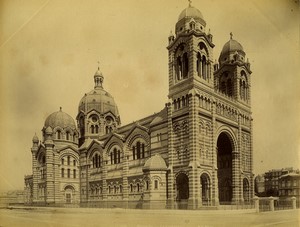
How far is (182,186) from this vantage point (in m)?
26.9

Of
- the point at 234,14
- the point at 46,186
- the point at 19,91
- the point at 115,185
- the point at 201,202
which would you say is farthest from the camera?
the point at 46,186

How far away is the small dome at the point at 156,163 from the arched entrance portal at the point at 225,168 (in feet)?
20.6

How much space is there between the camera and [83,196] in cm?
3828

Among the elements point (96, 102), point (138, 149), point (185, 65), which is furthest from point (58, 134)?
point (185, 65)

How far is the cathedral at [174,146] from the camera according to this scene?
25828 millimetres

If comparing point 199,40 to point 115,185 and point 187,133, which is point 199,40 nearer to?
point 187,133

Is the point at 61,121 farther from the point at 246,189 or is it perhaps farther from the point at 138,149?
the point at 246,189

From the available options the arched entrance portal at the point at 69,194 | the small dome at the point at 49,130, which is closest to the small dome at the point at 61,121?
the small dome at the point at 49,130

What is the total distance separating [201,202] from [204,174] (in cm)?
228

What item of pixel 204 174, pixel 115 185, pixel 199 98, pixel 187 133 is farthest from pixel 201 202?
pixel 115 185

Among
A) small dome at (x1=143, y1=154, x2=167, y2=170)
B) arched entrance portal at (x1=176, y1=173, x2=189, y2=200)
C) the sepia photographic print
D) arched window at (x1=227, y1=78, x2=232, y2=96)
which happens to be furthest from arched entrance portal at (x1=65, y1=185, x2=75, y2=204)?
arched window at (x1=227, y1=78, x2=232, y2=96)

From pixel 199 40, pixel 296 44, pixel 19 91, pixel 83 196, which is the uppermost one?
pixel 199 40

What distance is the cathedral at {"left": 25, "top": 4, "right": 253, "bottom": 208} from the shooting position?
2583cm

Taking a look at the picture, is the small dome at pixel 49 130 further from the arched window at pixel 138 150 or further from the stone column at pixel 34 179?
the arched window at pixel 138 150
